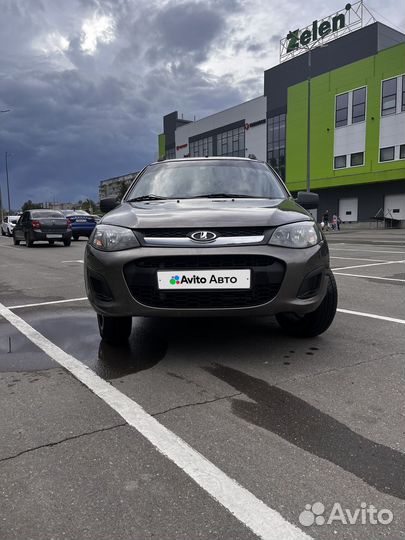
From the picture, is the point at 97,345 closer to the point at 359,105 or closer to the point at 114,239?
the point at 114,239

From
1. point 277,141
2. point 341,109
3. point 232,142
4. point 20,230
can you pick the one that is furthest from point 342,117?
point 20,230

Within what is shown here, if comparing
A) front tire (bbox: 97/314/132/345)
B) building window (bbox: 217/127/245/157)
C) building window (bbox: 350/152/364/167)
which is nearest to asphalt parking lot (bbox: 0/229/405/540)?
front tire (bbox: 97/314/132/345)

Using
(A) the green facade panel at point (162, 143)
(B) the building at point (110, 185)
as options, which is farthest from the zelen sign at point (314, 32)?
(B) the building at point (110, 185)

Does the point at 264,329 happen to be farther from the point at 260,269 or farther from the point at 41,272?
the point at 41,272

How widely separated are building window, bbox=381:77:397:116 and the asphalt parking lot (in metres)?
37.6

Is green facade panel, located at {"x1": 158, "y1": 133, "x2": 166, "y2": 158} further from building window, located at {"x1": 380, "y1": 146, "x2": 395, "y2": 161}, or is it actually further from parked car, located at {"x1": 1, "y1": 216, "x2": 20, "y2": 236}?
parked car, located at {"x1": 1, "y1": 216, "x2": 20, "y2": 236}

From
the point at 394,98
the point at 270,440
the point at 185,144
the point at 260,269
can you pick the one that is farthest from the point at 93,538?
the point at 185,144

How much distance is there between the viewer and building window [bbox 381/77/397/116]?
3675 centimetres

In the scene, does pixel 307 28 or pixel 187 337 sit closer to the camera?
pixel 187 337

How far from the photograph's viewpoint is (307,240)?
347cm

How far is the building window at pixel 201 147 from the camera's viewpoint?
6198 cm

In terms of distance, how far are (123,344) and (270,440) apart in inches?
77.6

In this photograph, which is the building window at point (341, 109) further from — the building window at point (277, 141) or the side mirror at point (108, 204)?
the side mirror at point (108, 204)

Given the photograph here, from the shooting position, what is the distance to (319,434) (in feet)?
8.00
